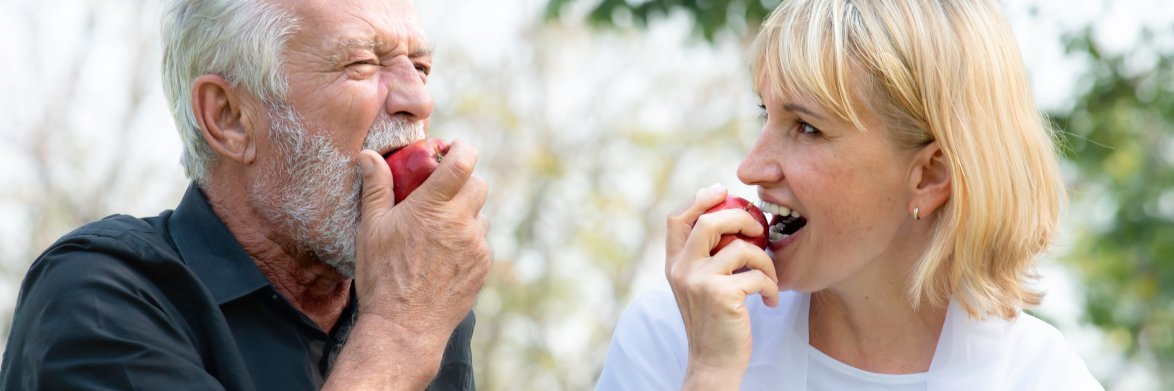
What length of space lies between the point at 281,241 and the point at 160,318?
50 cm

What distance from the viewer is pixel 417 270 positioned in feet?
9.07

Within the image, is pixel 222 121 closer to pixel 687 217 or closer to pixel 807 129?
pixel 687 217

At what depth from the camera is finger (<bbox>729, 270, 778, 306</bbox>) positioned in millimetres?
2820

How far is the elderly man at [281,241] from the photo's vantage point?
8.41 feet

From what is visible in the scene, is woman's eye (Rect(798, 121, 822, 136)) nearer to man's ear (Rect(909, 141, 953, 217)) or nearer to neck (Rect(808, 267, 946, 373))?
man's ear (Rect(909, 141, 953, 217))

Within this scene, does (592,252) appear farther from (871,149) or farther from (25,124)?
(871,149)

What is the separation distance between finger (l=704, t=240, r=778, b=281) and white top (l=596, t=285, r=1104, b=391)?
13.5 inches

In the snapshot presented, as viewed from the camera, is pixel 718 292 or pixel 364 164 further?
pixel 364 164

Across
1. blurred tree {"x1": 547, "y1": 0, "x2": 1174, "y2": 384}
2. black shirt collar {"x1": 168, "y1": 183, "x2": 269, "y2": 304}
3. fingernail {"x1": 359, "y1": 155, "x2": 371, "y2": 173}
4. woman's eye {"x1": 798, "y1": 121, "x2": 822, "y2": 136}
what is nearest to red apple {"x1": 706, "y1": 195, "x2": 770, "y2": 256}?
woman's eye {"x1": 798, "y1": 121, "x2": 822, "y2": 136}

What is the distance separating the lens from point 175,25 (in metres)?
3.10

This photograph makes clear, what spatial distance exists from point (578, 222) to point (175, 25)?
13.1 m

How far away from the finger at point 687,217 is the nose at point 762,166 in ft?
0.31

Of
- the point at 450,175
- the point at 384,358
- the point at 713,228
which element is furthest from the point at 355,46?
the point at 713,228

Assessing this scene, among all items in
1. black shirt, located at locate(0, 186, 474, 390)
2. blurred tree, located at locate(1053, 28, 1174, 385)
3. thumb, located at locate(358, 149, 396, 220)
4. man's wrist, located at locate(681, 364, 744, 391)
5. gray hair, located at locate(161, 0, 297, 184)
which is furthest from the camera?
blurred tree, located at locate(1053, 28, 1174, 385)
